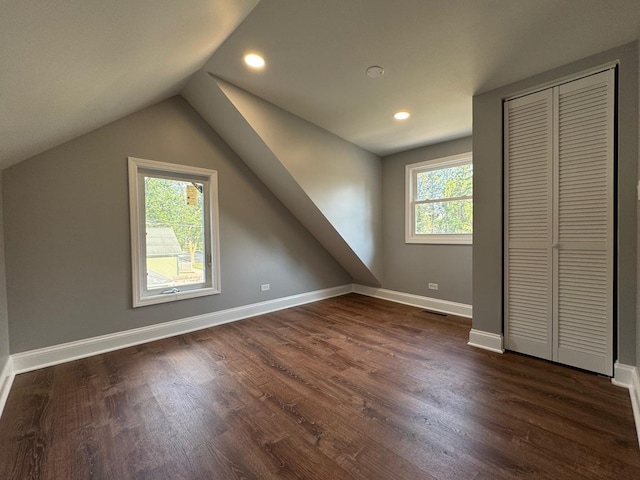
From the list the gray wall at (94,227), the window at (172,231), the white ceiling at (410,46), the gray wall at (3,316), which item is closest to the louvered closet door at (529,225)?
the white ceiling at (410,46)

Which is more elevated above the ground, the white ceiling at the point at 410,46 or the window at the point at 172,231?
the white ceiling at the point at 410,46

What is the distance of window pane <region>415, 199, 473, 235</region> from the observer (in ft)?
11.8

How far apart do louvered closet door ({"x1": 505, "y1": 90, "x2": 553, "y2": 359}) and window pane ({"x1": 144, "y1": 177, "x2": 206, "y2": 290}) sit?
3.37m

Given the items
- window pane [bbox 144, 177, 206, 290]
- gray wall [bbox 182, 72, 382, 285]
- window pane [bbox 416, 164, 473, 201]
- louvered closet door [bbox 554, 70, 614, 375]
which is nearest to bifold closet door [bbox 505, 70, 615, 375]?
louvered closet door [bbox 554, 70, 614, 375]

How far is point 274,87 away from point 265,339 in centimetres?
259

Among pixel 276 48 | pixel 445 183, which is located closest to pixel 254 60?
pixel 276 48

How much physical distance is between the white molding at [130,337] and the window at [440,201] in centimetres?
235

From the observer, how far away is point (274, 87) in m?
2.53

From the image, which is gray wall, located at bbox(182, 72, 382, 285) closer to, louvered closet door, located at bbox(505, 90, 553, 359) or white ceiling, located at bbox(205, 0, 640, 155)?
white ceiling, located at bbox(205, 0, 640, 155)

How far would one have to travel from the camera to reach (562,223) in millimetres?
2178

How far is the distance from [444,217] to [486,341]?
185cm

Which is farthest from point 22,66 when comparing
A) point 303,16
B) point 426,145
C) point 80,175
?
point 426,145

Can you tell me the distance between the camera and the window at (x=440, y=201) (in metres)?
A: 3.59

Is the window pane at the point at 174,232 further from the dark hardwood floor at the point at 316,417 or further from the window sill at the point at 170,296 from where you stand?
the dark hardwood floor at the point at 316,417
